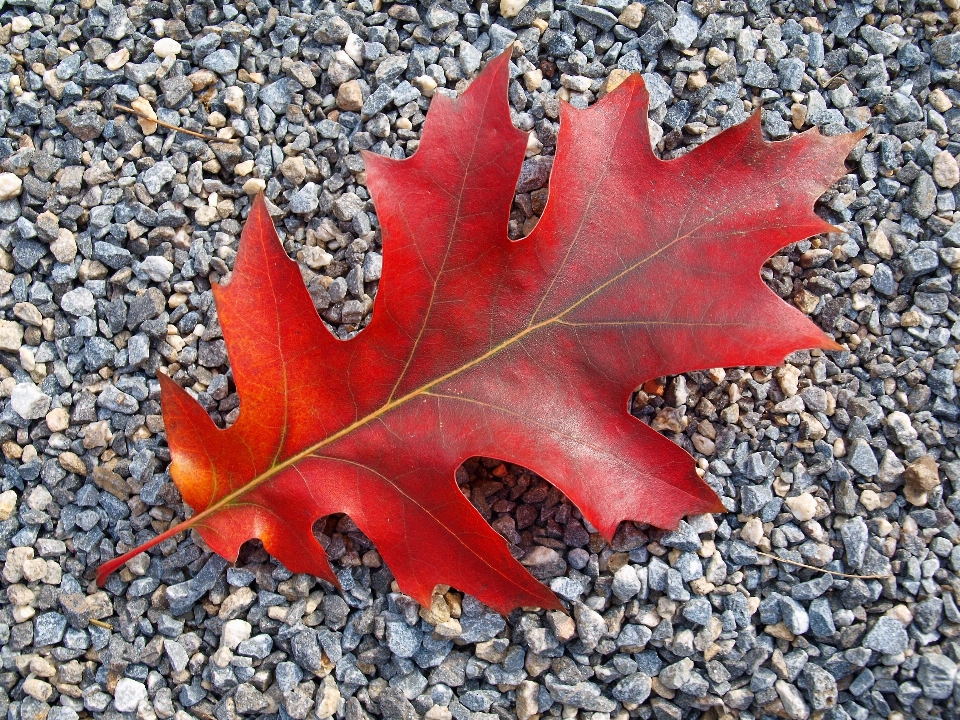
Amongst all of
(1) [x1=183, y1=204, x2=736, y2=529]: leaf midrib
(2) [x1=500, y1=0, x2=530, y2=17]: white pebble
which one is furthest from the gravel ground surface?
(1) [x1=183, y1=204, x2=736, y2=529]: leaf midrib

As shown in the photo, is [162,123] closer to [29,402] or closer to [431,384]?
[29,402]

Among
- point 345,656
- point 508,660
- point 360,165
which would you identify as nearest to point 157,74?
point 360,165

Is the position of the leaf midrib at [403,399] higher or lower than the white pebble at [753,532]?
higher

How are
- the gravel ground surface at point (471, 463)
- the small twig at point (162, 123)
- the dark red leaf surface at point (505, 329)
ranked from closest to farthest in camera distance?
the dark red leaf surface at point (505, 329) → the gravel ground surface at point (471, 463) → the small twig at point (162, 123)

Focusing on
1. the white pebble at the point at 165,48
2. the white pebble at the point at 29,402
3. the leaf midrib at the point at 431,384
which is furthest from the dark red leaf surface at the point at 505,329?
the white pebble at the point at 165,48

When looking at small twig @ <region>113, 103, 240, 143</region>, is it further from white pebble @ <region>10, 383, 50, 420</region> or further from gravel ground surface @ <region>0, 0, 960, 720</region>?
white pebble @ <region>10, 383, 50, 420</region>

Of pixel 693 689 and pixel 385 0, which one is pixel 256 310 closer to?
pixel 385 0

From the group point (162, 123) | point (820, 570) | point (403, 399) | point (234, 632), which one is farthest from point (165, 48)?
point (820, 570)

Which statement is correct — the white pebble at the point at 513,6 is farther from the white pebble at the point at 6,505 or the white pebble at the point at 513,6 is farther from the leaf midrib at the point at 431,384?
the white pebble at the point at 6,505
